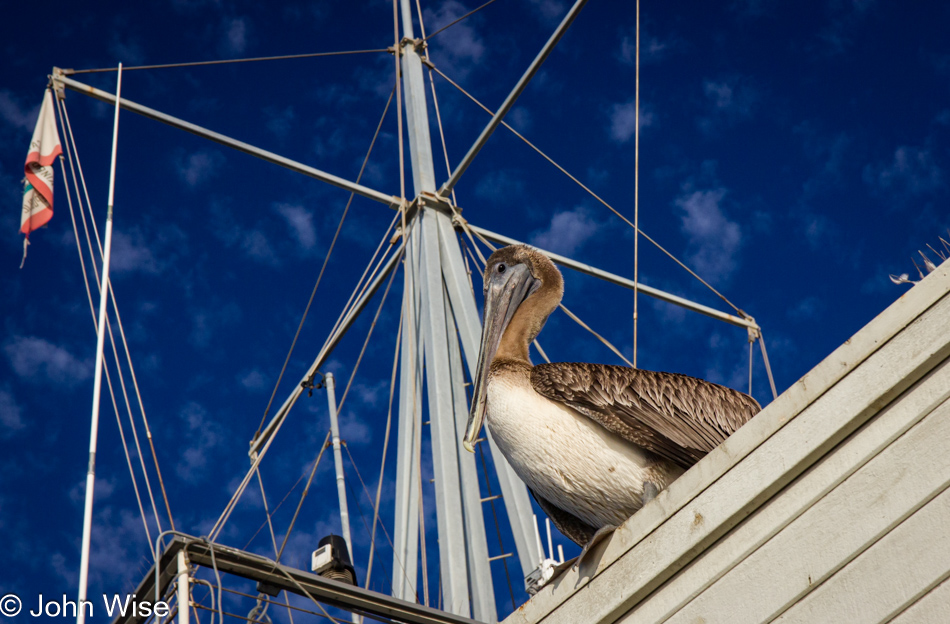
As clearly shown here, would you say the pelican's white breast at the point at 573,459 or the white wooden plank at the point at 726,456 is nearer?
the white wooden plank at the point at 726,456

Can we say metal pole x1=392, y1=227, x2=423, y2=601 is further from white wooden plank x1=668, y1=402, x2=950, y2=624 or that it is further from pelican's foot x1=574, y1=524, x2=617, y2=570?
white wooden plank x1=668, y1=402, x2=950, y2=624

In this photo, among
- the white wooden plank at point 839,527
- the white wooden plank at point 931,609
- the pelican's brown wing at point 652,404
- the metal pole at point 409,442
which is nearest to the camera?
the white wooden plank at point 931,609

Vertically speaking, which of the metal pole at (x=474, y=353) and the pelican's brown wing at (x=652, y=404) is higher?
the metal pole at (x=474, y=353)

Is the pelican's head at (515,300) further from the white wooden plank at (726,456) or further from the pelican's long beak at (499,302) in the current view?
the white wooden plank at (726,456)

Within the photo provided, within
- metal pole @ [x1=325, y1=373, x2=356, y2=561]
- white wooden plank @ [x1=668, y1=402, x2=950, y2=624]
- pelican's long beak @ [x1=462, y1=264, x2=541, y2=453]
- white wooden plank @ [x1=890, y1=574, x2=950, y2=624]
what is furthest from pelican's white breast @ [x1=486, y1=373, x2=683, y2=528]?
metal pole @ [x1=325, y1=373, x2=356, y2=561]

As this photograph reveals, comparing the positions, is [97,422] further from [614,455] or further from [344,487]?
[344,487]

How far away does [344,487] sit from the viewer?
17.0 meters

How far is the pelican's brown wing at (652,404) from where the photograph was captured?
16.4 feet

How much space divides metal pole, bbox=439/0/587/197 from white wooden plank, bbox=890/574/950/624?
9.01 meters

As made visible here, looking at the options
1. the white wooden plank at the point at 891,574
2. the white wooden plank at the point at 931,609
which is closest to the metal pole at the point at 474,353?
the white wooden plank at the point at 891,574

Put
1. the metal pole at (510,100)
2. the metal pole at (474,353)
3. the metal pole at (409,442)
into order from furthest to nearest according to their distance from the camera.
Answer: the metal pole at (510,100) → the metal pole at (409,442) → the metal pole at (474,353)

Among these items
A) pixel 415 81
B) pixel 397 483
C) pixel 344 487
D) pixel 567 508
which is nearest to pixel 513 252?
pixel 567 508

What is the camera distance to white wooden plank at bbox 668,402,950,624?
324 centimetres

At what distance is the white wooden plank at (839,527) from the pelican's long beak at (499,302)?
259 centimetres
